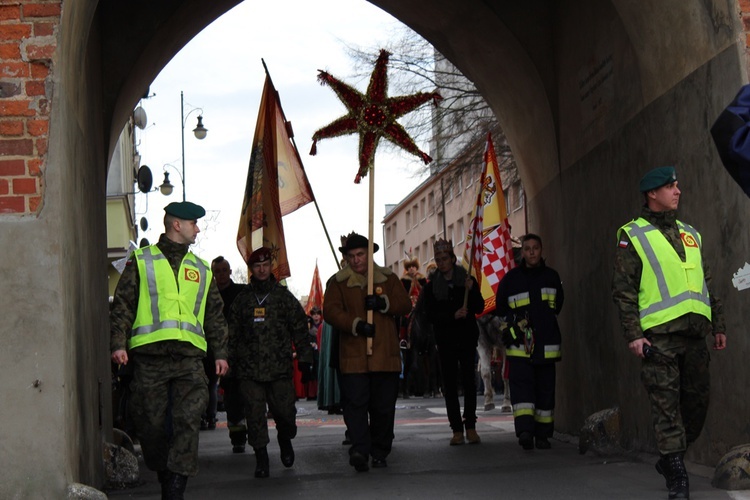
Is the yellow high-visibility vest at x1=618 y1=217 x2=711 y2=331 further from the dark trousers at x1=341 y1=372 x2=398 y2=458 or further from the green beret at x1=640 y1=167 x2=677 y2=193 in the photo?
the dark trousers at x1=341 y1=372 x2=398 y2=458

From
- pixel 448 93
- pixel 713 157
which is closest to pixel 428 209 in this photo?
pixel 448 93

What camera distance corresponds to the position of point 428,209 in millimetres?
82375

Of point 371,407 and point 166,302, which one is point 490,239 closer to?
point 371,407

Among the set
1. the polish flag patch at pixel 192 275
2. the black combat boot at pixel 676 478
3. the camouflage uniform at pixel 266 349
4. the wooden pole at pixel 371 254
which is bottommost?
the black combat boot at pixel 676 478

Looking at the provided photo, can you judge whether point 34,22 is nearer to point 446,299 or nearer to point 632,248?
point 632,248

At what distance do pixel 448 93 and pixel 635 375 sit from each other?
58.1 ft

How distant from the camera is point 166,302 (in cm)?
877

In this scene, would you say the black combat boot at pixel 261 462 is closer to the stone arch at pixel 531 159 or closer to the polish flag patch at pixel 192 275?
the stone arch at pixel 531 159

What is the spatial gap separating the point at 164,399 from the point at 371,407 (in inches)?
124

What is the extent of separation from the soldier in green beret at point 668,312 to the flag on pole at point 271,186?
18.0 feet

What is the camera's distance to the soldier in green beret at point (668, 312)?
26.8ft

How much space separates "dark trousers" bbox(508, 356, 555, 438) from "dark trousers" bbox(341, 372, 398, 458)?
137 cm

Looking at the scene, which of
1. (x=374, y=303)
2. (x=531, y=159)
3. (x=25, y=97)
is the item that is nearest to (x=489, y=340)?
(x=531, y=159)

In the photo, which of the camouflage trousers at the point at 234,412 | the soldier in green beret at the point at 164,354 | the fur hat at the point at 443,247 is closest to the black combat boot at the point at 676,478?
the soldier in green beret at the point at 164,354
